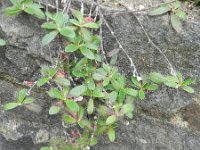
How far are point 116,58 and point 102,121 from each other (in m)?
0.23

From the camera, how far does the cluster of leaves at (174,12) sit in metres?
1.28

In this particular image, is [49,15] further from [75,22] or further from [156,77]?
A: [156,77]

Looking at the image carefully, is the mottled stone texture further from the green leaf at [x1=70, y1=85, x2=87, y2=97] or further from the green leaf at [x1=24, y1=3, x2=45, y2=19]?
the green leaf at [x1=70, y1=85, x2=87, y2=97]

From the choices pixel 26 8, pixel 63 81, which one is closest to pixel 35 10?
pixel 26 8

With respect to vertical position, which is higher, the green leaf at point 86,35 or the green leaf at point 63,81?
the green leaf at point 86,35

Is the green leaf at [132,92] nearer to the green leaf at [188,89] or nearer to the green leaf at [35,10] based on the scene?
the green leaf at [188,89]

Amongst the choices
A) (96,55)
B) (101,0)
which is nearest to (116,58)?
(96,55)

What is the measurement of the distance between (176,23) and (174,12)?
38 millimetres

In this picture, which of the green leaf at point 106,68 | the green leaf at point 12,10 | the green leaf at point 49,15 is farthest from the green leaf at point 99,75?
the green leaf at point 12,10

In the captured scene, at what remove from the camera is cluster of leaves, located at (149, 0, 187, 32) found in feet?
4.18

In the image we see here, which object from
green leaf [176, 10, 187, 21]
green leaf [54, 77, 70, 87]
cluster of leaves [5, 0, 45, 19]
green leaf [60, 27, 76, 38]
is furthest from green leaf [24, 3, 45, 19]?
green leaf [176, 10, 187, 21]

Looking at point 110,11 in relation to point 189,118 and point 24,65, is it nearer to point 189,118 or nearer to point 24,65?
point 24,65

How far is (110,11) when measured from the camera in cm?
133

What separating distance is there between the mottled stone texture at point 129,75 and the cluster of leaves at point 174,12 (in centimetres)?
2
